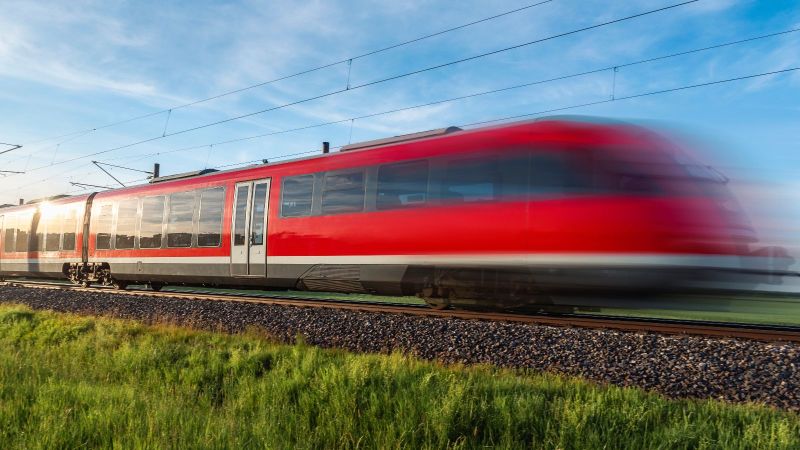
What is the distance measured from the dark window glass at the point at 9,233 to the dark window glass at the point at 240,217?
49.2 feet

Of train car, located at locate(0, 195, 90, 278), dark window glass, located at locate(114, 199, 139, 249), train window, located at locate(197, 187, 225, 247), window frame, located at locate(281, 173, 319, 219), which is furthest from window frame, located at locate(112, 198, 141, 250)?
window frame, located at locate(281, 173, 319, 219)

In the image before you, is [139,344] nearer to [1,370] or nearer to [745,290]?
[1,370]

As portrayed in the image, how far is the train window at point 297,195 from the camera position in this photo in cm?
1162

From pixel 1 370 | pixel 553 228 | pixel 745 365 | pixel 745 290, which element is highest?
pixel 553 228

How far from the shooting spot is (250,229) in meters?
12.7

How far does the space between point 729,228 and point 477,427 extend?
539 cm

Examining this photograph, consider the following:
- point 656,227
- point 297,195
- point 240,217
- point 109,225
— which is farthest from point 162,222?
point 656,227

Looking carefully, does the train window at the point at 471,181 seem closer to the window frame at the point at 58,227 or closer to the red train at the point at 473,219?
the red train at the point at 473,219

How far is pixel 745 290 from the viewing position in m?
7.42

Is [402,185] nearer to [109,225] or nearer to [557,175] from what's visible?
[557,175]

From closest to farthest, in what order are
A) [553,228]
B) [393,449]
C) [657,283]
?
[393,449] < [657,283] < [553,228]

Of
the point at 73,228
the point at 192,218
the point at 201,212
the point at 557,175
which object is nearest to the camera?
the point at 557,175

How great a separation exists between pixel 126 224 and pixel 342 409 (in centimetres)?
1419

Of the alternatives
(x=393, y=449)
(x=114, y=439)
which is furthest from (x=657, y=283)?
(x=114, y=439)
